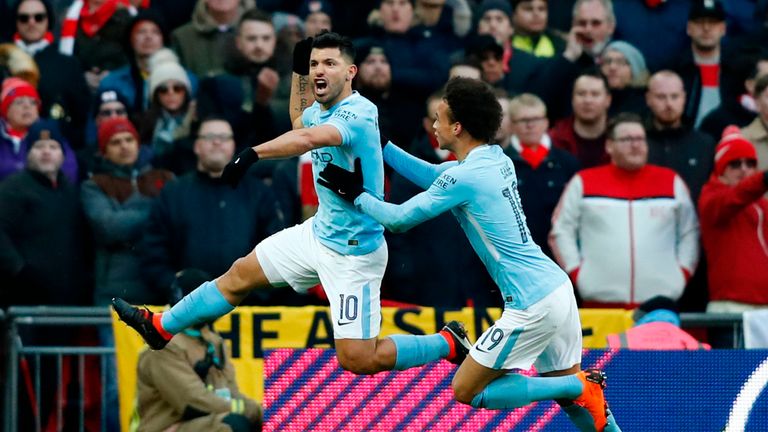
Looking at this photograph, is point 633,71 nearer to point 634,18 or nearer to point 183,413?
point 634,18

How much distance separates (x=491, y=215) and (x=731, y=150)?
12.1 feet

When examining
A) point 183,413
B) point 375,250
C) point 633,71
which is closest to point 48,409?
point 183,413

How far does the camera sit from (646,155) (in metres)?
12.2

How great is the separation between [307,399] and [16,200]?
11.0 feet

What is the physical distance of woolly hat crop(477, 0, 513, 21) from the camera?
13.9 m

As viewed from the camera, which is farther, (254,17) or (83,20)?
(83,20)

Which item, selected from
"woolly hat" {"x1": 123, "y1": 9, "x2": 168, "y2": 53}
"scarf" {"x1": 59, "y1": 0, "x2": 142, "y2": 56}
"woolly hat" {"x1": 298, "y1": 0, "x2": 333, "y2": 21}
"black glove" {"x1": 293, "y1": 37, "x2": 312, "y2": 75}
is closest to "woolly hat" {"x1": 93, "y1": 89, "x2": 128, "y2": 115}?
"woolly hat" {"x1": 123, "y1": 9, "x2": 168, "y2": 53}

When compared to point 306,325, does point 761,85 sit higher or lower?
higher

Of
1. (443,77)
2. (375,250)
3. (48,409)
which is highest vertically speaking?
(443,77)

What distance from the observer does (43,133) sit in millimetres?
12094

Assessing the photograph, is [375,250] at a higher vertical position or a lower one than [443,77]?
lower

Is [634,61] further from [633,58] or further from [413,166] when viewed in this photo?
[413,166]

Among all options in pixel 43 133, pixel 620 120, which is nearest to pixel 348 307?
pixel 620 120

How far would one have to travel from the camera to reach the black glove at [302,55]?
916 centimetres
